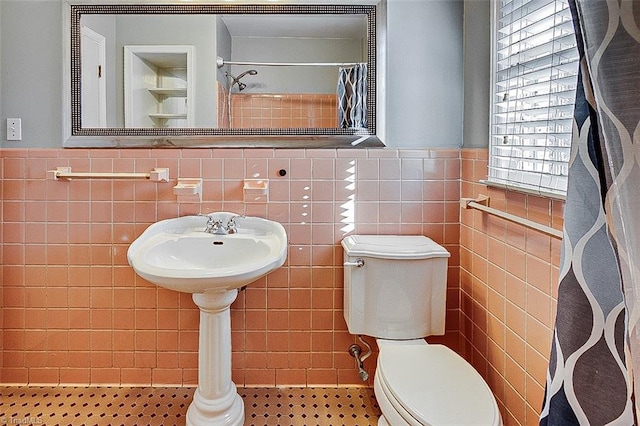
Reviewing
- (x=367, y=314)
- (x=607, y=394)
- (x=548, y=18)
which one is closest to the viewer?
(x=607, y=394)

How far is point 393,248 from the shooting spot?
1807 mm

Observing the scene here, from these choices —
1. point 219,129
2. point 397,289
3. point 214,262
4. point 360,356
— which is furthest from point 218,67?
point 360,356

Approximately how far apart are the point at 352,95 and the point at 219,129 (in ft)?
1.95

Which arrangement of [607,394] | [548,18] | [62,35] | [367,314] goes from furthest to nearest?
[62,35]
[367,314]
[548,18]
[607,394]

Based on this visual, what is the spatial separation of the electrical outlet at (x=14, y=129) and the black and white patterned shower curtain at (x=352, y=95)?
1.39 meters

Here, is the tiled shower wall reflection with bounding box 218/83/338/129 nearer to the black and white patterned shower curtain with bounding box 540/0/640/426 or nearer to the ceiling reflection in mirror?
the ceiling reflection in mirror

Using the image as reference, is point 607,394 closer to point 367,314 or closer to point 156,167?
point 367,314

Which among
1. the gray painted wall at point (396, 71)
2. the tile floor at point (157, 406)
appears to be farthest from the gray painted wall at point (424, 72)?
the tile floor at point (157, 406)

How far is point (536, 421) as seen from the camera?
4.67 feet

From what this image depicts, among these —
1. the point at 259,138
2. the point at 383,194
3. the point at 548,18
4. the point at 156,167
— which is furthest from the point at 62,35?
the point at 548,18

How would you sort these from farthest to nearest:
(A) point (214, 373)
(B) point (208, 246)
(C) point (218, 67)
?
(C) point (218, 67), (B) point (208, 246), (A) point (214, 373)

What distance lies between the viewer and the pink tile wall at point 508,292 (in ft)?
4.50

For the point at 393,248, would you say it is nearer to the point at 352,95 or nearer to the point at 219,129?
the point at 352,95

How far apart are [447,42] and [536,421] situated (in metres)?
1.52
